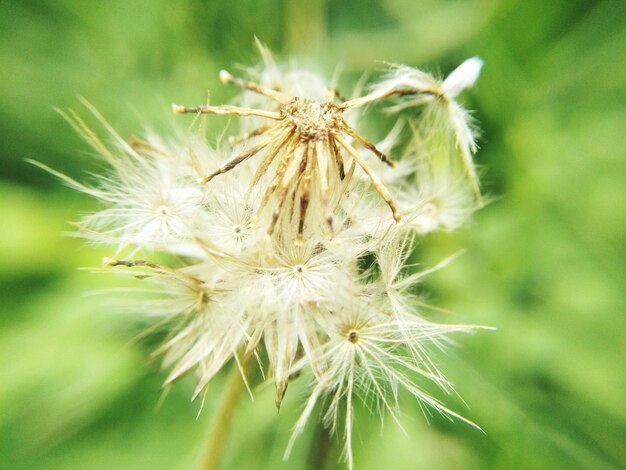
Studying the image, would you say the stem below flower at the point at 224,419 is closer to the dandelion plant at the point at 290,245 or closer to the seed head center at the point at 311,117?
the dandelion plant at the point at 290,245

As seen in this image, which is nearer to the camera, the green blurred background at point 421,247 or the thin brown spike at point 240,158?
the thin brown spike at point 240,158

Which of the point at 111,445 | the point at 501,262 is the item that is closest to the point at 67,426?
the point at 111,445

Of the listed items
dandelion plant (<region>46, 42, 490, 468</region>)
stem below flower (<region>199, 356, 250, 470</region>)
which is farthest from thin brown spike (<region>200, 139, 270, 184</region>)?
stem below flower (<region>199, 356, 250, 470</region>)

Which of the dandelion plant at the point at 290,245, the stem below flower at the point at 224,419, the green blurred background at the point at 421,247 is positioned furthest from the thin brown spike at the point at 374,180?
the green blurred background at the point at 421,247

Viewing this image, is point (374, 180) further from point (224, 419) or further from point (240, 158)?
point (224, 419)

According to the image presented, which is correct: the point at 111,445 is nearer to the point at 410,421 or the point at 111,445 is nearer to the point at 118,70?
the point at 410,421
